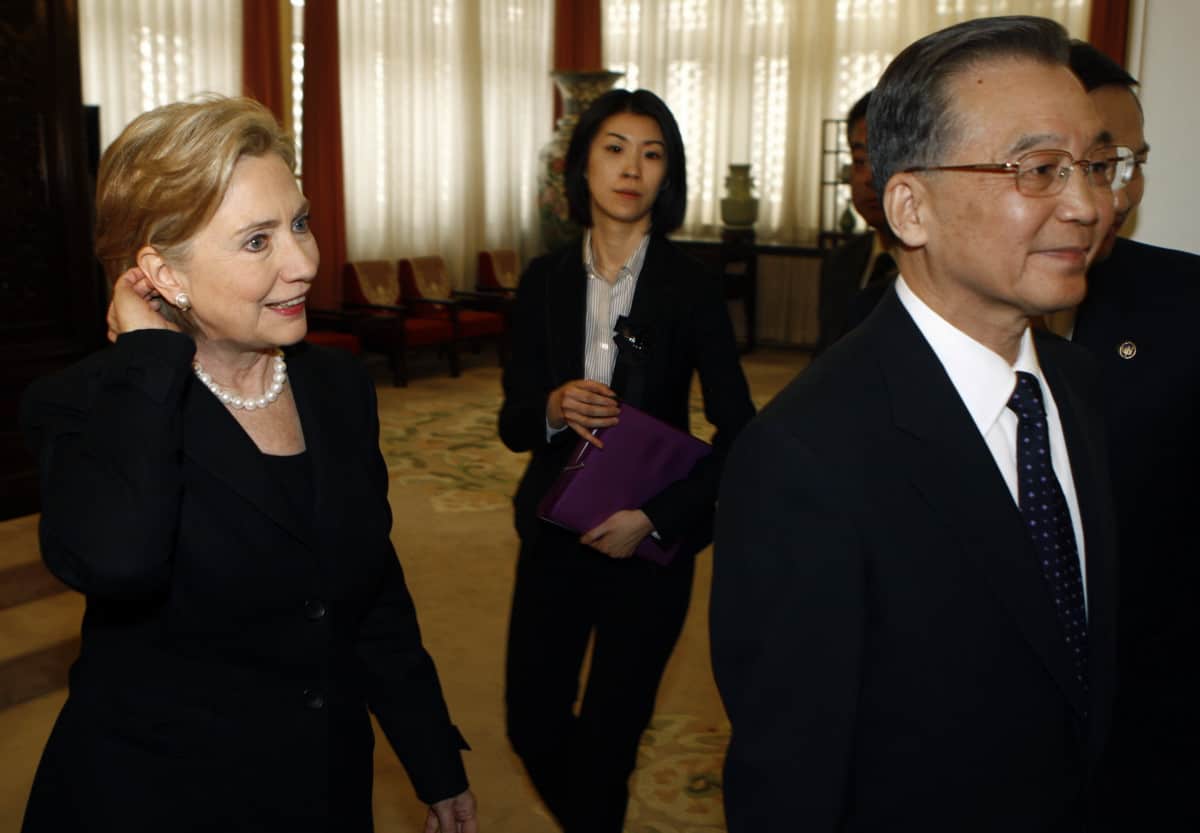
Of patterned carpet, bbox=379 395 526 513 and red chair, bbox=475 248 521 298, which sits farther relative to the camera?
red chair, bbox=475 248 521 298

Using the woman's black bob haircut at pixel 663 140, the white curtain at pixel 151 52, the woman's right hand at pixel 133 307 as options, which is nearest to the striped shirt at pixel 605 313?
the woman's black bob haircut at pixel 663 140

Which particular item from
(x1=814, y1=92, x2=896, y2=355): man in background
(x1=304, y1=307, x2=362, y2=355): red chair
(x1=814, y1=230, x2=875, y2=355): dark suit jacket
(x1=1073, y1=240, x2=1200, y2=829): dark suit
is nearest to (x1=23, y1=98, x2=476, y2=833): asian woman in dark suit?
(x1=1073, y1=240, x2=1200, y2=829): dark suit

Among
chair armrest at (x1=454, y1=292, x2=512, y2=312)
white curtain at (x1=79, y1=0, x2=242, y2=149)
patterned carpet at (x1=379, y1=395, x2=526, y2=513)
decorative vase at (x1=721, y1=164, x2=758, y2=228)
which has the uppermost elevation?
white curtain at (x1=79, y1=0, x2=242, y2=149)

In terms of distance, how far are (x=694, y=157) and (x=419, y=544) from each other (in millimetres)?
7494

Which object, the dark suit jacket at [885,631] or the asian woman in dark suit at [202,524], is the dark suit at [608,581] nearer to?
the asian woman in dark suit at [202,524]

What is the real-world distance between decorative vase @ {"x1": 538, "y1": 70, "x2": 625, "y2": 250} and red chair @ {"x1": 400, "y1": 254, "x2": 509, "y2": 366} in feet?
3.52

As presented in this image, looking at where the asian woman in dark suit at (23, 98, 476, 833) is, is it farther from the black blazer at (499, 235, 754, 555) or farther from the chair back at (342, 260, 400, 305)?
the chair back at (342, 260, 400, 305)

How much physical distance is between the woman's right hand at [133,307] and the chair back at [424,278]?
876cm

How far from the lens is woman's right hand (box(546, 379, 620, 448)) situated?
2492 millimetres

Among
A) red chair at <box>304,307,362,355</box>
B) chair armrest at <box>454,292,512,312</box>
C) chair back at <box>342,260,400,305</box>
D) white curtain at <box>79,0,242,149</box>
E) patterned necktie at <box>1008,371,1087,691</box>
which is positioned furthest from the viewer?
chair armrest at <box>454,292,512,312</box>

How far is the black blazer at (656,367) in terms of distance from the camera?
2619mm

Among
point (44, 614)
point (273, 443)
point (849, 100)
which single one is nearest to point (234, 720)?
point (273, 443)

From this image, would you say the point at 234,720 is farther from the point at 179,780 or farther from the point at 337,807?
the point at 337,807

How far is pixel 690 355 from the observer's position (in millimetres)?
2699
